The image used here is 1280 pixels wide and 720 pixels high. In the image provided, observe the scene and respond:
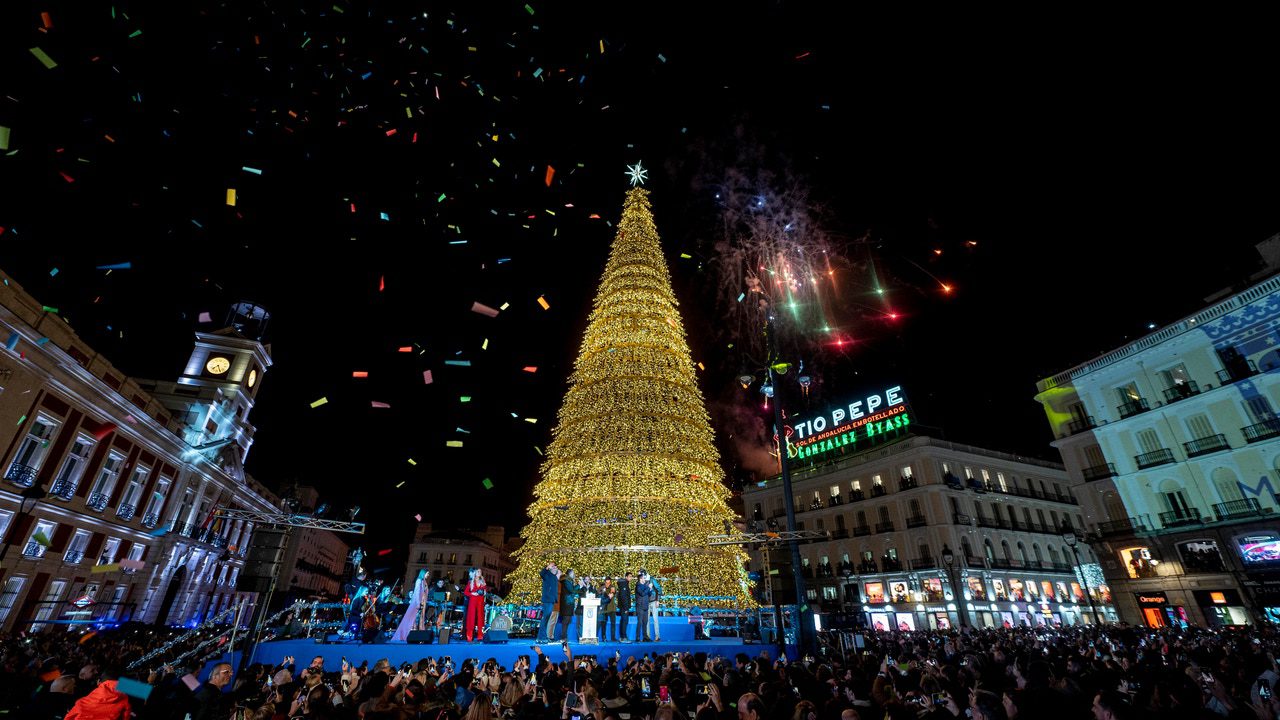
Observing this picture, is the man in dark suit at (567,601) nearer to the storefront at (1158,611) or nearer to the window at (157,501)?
the storefront at (1158,611)

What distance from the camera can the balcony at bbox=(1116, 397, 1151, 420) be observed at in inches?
1121

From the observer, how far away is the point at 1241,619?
75.3 ft

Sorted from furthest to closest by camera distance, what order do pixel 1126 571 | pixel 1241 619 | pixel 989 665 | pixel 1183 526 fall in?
pixel 1126 571 → pixel 1183 526 → pixel 1241 619 → pixel 989 665

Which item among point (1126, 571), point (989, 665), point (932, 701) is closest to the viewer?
point (932, 701)

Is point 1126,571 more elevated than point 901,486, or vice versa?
point 901,486

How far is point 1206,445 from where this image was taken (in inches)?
1003

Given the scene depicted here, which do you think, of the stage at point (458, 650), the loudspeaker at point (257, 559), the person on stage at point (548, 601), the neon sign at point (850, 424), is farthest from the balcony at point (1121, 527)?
the loudspeaker at point (257, 559)

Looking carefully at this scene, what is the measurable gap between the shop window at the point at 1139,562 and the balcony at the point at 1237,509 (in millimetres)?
3659

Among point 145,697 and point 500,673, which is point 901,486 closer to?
point 500,673

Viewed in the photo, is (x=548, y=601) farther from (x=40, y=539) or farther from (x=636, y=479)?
(x=40, y=539)

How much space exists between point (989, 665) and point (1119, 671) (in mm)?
1797

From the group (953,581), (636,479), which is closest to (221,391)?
(636,479)

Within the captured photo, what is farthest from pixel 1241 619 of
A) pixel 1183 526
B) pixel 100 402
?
pixel 100 402

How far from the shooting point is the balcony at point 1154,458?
2697 cm
